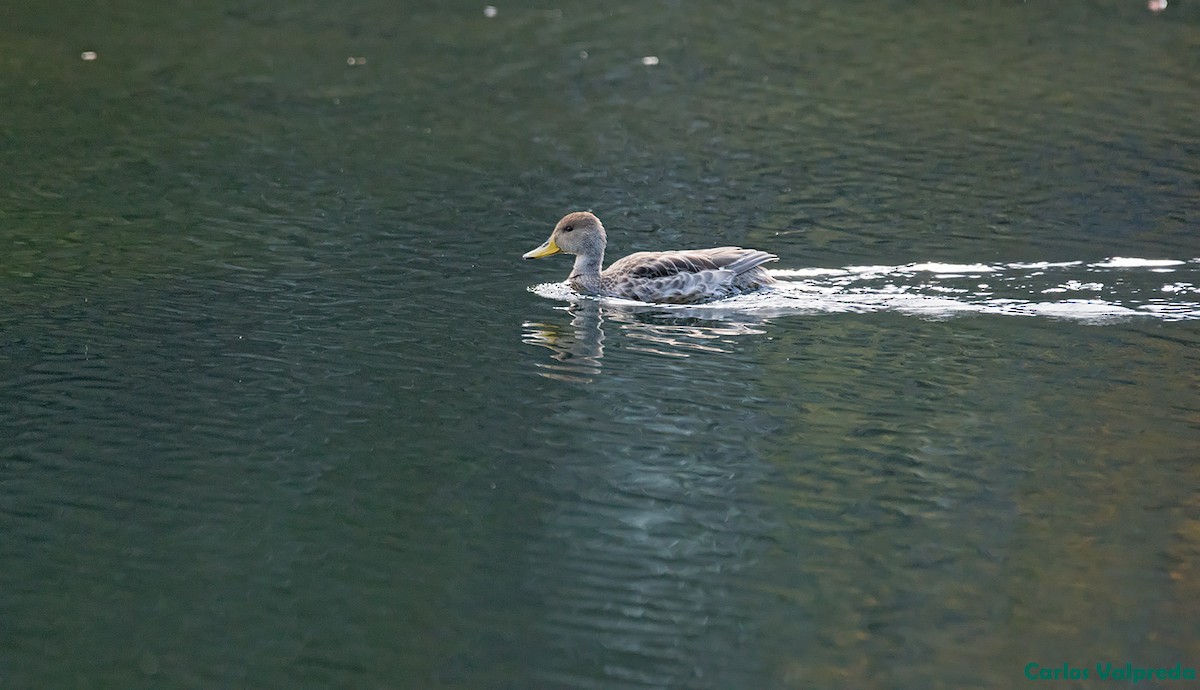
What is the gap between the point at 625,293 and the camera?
46.6 ft

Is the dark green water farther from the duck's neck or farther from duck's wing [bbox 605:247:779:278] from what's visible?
the duck's neck

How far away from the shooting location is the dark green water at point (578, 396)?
26.2ft

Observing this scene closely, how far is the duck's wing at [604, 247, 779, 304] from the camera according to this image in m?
14.0

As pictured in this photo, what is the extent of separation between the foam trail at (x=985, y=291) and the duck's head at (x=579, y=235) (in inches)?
14.7

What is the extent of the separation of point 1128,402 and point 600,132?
11.2 metres

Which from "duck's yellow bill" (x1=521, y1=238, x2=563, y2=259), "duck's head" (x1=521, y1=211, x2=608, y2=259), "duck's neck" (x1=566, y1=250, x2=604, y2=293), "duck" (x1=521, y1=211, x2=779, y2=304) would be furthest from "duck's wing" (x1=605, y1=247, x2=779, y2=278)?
"duck's yellow bill" (x1=521, y1=238, x2=563, y2=259)

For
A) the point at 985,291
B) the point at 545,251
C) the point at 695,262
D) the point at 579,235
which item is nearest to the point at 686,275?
the point at 695,262

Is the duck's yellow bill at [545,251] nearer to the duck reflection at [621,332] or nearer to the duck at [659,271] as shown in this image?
the duck at [659,271]

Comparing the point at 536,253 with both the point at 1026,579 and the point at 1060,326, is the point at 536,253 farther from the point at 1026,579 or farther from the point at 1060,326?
the point at 1026,579

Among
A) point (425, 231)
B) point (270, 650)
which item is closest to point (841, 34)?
point (425, 231)

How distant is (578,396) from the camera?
11461 mm

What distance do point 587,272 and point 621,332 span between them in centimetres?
136

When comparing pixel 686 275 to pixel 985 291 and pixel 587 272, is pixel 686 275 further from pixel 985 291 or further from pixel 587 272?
pixel 985 291

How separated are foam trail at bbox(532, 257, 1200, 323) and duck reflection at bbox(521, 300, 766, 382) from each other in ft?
0.76
